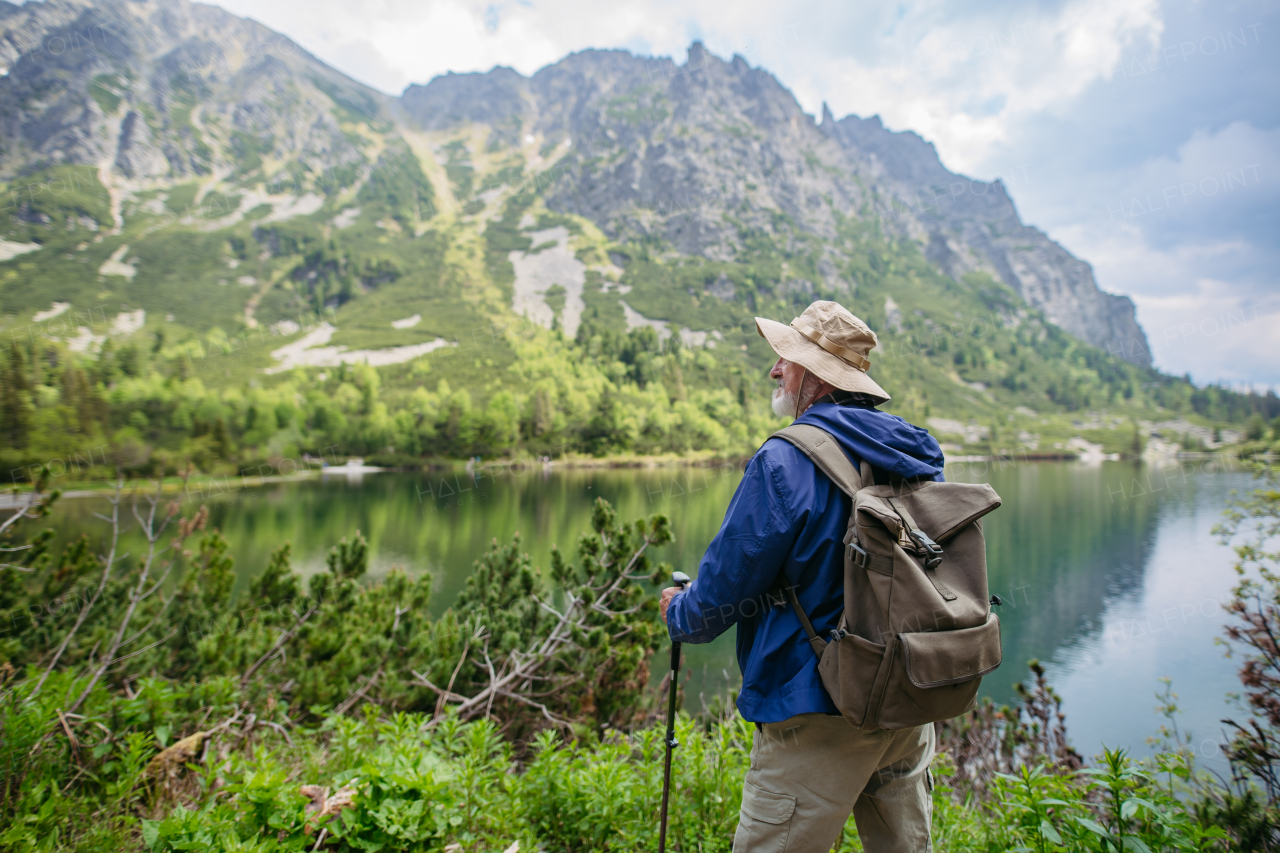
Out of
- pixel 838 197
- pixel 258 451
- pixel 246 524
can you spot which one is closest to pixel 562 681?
pixel 246 524

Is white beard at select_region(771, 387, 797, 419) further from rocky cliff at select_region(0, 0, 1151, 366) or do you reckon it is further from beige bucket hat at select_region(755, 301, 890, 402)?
rocky cliff at select_region(0, 0, 1151, 366)

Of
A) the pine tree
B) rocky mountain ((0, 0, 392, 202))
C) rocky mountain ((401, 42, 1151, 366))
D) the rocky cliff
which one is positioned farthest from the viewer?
rocky mountain ((401, 42, 1151, 366))

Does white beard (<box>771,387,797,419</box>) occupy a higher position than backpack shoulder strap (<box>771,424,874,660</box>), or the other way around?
white beard (<box>771,387,797,419</box>)

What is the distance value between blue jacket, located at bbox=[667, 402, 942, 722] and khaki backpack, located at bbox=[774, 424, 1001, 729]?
0.05 m

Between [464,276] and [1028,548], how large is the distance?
124 metres

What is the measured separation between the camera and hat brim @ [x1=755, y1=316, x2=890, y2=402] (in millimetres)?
1460

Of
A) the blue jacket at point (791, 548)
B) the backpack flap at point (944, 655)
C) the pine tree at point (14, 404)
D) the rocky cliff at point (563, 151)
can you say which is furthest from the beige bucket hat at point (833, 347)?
the rocky cliff at point (563, 151)

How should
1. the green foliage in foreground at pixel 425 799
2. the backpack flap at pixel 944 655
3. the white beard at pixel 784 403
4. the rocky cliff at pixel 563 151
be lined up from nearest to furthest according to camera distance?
the backpack flap at pixel 944 655 < the white beard at pixel 784 403 < the green foliage in foreground at pixel 425 799 < the rocky cliff at pixel 563 151

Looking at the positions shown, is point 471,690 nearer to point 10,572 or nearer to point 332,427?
point 10,572

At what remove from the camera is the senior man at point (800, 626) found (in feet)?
4.19

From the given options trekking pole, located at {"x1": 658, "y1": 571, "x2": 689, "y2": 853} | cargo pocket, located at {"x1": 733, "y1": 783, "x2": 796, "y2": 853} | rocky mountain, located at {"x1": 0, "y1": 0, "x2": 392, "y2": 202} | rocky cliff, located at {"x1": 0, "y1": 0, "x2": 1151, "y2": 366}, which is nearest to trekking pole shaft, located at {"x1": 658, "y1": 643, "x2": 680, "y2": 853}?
trekking pole, located at {"x1": 658, "y1": 571, "x2": 689, "y2": 853}

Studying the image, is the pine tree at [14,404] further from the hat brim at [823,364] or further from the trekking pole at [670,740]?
the hat brim at [823,364]

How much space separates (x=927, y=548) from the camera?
1177 mm

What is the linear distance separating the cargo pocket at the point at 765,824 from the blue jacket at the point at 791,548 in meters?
0.20
